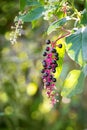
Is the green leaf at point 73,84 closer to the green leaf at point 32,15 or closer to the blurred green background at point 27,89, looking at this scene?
the green leaf at point 32,15

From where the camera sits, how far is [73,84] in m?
1.43

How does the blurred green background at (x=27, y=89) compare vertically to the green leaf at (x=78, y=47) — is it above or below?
above

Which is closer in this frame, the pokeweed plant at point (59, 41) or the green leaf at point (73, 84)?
the pokeweed plant at point (59, 41)

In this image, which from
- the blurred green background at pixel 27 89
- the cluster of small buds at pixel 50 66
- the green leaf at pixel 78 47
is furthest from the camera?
the blurred green background at pixel 27 89

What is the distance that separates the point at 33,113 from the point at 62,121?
41cm

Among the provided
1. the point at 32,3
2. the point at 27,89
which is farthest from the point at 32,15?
the point at 27,89

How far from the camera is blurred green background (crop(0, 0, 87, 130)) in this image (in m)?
4.05

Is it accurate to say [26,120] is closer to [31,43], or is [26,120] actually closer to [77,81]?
[31,43]

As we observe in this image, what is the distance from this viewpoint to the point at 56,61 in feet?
4.46

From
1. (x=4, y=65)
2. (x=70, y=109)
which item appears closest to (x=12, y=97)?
(x=4, y=65)

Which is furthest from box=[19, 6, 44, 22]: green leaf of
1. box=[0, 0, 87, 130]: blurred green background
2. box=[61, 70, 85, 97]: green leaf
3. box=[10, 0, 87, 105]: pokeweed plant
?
box=[0, 0, 87, 130]: blurred green background

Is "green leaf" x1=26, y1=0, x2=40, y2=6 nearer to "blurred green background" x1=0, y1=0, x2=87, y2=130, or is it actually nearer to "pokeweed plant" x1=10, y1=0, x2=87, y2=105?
"pokeweed plant" x1=10, y1=0, x2=87, y2=105

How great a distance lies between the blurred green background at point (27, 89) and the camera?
13.3 feet

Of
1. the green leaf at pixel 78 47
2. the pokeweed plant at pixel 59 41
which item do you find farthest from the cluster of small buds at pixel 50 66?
the green leaf at pixel 78 47
